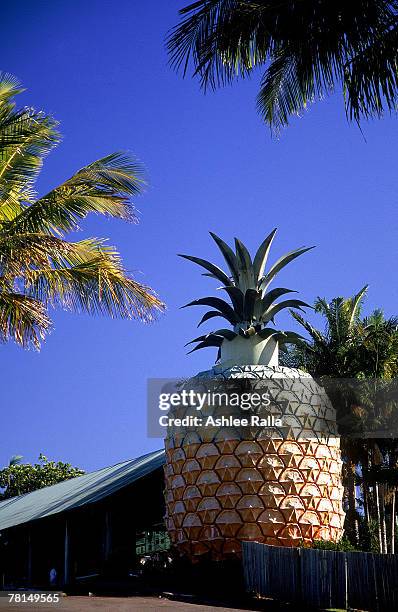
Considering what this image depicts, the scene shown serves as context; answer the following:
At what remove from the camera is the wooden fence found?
12.8 m

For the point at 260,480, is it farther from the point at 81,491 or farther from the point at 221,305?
the point at 81,491

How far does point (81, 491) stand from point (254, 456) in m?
10.1

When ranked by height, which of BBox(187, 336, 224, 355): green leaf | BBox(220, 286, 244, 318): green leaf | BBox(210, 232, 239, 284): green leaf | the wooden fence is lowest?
the wooden fence

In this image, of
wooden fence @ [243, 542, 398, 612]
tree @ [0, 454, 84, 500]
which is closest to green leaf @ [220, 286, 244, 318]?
wooden fence @ [243, 542, 398, 612]

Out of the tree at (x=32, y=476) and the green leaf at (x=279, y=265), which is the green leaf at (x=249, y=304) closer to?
the green leaf at (x=279, y=265)

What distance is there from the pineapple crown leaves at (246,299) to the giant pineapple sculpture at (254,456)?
3 cm

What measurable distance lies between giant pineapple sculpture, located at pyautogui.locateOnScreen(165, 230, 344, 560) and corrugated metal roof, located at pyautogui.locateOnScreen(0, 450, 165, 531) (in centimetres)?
471

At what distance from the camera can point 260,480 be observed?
17.8m

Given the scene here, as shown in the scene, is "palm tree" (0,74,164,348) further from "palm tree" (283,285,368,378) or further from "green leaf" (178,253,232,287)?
"palm tree" (283,285,368,378)

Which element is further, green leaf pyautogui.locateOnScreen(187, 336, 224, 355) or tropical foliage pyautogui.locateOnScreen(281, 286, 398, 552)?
tropical foliage pyautogui.locateOnScreen(281, 286, 398, 552)

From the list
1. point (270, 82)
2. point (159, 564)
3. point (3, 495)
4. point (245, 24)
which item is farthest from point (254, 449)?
point (3, 495)

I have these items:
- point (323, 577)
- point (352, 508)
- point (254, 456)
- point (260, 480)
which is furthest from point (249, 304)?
point (352, 508)

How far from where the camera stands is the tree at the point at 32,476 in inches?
2037

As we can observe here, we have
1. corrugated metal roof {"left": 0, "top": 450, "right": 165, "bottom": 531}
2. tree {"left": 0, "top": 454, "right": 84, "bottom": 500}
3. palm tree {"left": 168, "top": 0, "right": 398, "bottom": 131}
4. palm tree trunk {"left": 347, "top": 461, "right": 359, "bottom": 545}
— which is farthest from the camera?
tree {"left": 0, "top": 454, "right": 84, "bottom": 500}
